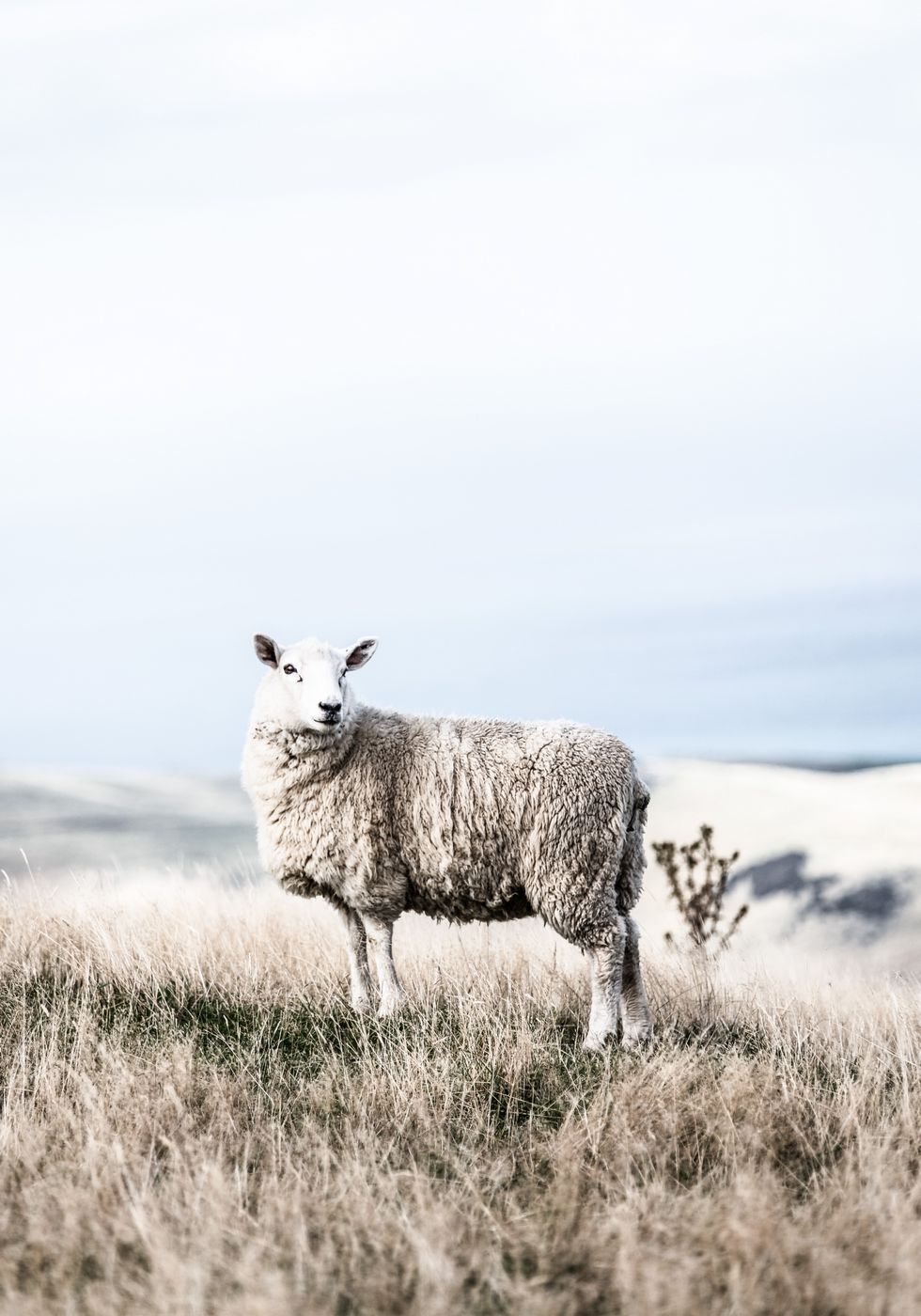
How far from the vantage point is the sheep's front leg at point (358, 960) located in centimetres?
862

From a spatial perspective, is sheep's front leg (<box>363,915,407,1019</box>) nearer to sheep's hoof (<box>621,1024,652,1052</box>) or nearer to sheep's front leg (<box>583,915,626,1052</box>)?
sheep's front leg (<box>583,915,626,1052</box>)

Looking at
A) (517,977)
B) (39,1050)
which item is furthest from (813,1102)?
(39,1050)

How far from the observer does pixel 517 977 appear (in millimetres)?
9688

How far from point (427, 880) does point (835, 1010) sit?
11.1ft

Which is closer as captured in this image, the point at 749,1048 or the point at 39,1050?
the point at 39,1050

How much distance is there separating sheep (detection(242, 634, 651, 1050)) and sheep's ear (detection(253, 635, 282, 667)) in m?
0.01

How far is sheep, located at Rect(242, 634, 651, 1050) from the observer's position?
8.32m

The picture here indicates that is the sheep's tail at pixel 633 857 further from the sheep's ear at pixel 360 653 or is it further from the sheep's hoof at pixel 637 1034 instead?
the sheep's ear at pixel 360 653

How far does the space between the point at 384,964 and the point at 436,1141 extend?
7.35ft

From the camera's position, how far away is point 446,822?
8.34 m

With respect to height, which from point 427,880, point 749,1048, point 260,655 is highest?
point 260,655

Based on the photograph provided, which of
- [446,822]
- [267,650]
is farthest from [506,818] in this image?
[267,650]

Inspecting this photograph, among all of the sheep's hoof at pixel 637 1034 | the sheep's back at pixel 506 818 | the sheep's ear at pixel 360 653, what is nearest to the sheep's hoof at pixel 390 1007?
the sheep's back at pixel 506 818

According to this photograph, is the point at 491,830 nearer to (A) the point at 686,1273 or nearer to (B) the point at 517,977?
(B) the point at 517,977
